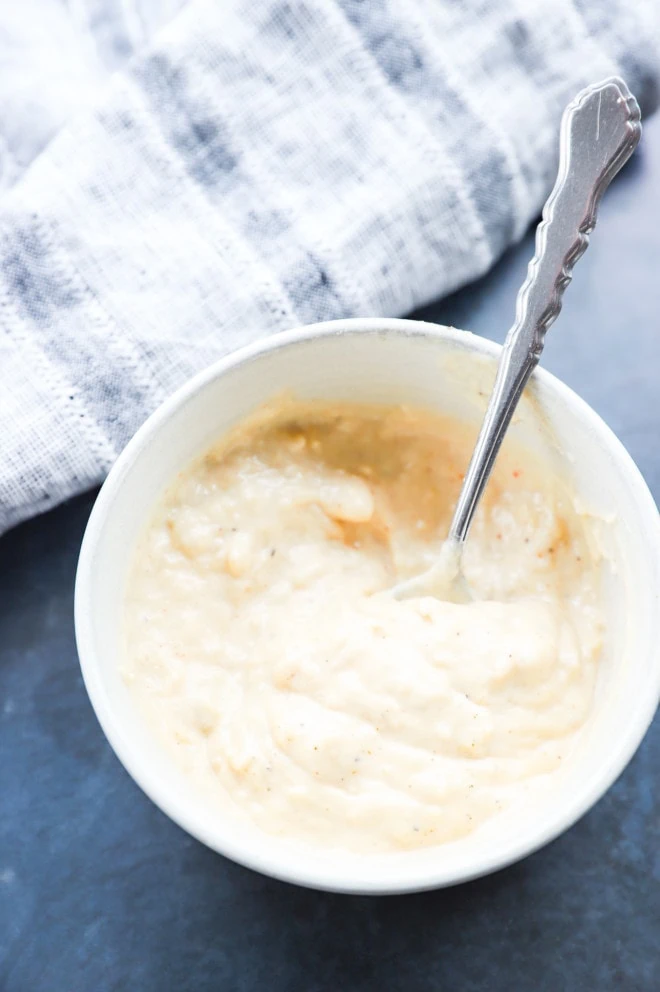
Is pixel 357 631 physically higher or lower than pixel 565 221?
lower

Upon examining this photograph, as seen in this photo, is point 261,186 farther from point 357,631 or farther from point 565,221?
point 357,631

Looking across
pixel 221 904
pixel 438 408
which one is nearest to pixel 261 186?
pixel 438 408

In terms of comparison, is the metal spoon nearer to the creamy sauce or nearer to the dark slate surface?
the creamy sauce

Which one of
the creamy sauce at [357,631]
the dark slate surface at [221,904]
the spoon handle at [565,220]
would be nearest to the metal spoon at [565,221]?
the spoon handle at [565,220]

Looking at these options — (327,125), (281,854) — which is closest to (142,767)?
(281,854)

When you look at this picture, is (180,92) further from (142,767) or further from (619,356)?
(142,767)

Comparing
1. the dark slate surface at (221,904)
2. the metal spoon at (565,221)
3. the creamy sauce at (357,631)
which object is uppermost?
the metal spoon at (565,221)

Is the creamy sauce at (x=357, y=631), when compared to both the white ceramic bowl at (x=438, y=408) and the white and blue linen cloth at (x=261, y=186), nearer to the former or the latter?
the white ceramic bowl at (x=438, y=408)
